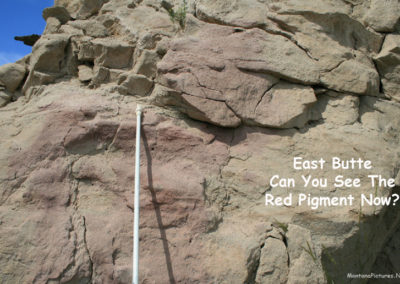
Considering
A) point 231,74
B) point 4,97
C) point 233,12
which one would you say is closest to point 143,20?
point 233,12

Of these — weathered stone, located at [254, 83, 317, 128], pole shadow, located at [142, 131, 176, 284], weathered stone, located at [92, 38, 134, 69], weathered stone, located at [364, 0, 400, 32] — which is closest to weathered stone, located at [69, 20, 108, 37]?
weathered stone, located at [92, 38, 134, 69]

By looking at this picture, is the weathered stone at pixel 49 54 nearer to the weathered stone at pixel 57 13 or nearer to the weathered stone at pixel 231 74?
the weathered stone at pixel 57 13

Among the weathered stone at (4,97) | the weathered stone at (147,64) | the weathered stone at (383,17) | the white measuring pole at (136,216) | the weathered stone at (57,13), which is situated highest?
the weathered stone at (383,17)

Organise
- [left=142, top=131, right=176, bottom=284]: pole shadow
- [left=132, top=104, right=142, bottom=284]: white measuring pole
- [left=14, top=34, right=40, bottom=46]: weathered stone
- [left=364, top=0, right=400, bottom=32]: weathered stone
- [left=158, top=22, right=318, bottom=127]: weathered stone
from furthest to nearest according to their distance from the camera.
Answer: [left=14, top=34, right=40, bottom=46]: weathered stone, [left=364, top=0, right=400, bottom=32]: weathered stone, [left=158, top=22, right=318, bottom=127]: weathered stone, [left=142, top=131, right=176, bottom=284]: pole shadow, [left=132, top=104, right=142, bottom=284]: white measuring pole

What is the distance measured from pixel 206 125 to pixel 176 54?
0.58 meters

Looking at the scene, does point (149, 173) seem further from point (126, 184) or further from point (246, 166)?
point (246, 166)

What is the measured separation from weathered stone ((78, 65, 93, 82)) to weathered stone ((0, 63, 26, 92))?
49 cm

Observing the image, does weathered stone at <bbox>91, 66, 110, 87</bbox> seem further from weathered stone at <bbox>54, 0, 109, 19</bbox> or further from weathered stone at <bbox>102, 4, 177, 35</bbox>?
weathered stone at <bbox>54, 0, 109, 19</bbox>

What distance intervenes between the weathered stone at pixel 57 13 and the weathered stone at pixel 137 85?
971 millimetres

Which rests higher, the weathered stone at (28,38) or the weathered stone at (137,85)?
the weathered stone at (28,38)

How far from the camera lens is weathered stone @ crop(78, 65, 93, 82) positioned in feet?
8.73

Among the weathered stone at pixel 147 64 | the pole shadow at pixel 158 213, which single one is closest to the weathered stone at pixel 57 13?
the weathered stone at pixel 147 64

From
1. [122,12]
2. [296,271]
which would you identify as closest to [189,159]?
[296,271]

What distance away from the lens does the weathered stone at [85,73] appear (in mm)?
2662
